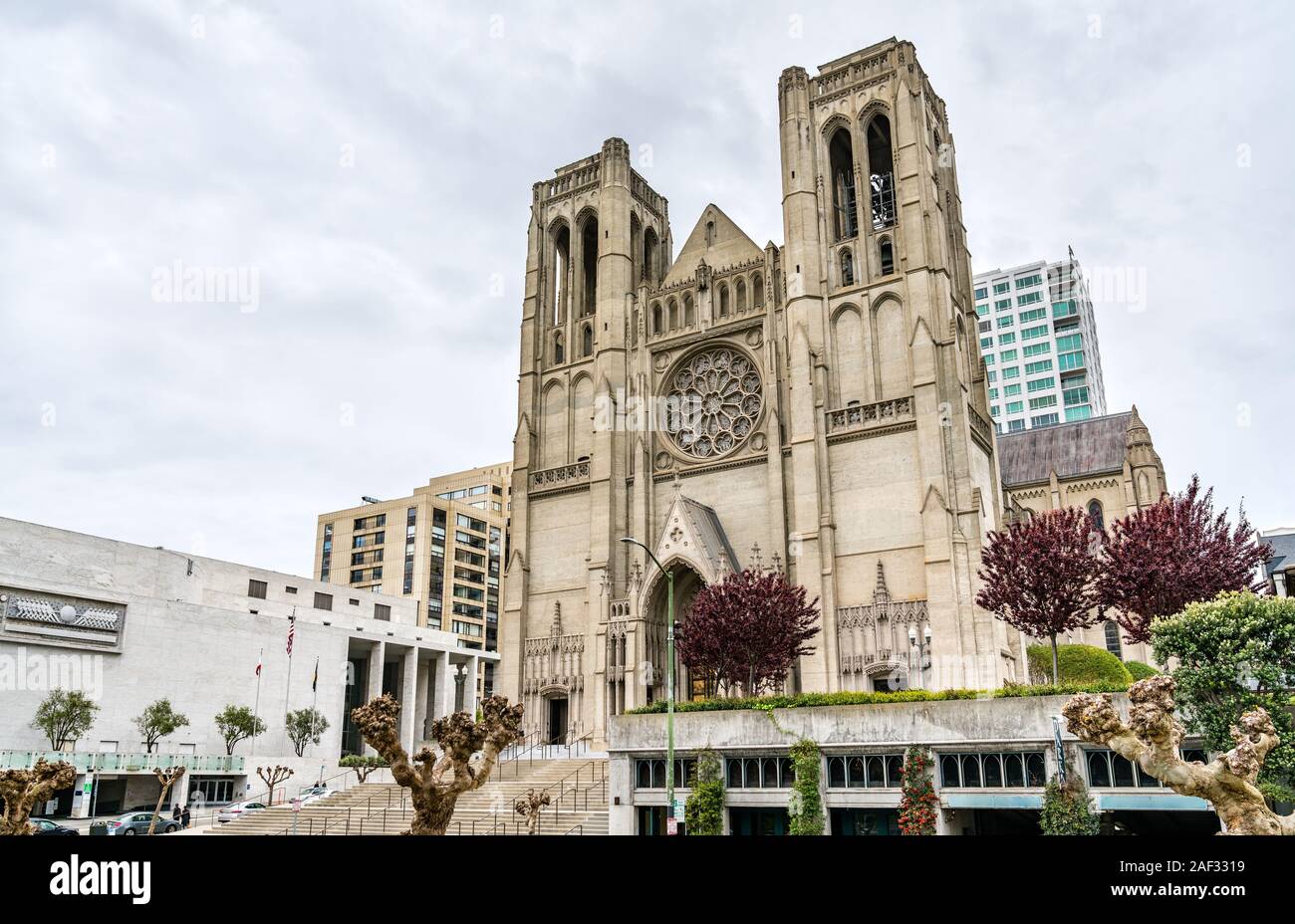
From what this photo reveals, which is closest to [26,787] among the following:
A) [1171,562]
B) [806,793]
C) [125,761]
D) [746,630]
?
[806,793]

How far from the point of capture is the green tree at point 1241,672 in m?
23.1

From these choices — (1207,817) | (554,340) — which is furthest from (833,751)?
(554,340)

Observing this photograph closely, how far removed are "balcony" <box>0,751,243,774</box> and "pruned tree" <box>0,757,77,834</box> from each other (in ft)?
95.6

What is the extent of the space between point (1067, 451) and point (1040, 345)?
6962 cm

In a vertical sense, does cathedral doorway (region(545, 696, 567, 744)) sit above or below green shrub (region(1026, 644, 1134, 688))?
below

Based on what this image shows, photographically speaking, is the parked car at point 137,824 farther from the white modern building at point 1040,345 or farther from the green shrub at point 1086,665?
the white modern building at point 1040,345

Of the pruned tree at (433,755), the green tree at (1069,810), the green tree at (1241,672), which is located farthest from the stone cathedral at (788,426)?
the pruned tree at (433,755)

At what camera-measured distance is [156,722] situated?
5512 cm

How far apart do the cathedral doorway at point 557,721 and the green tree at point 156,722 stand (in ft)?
72.6

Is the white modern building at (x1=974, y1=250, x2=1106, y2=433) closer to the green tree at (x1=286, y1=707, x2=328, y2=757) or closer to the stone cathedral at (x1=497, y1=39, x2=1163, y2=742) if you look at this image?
the stone cathedral at (x1=497, y1=39, x2=1163, y2=742)

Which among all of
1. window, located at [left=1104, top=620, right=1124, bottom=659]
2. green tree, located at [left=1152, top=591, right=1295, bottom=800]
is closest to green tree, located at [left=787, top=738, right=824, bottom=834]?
green tree, located at [left=1152, top=591, right=1295, bottom=800]

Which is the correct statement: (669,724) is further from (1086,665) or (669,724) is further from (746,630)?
(1086,665)

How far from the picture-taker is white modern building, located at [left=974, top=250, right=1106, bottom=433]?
135375 mm
